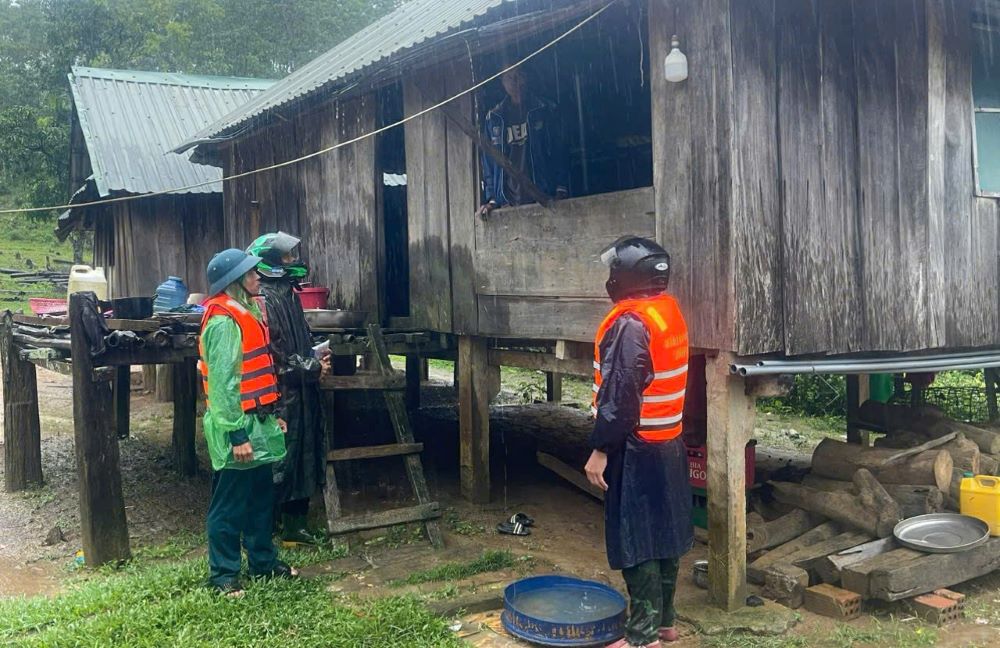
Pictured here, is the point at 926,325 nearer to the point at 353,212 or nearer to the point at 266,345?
the point at 266,345

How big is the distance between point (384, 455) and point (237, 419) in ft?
6.75

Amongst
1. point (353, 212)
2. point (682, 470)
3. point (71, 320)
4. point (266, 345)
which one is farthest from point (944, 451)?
point (71, 320)

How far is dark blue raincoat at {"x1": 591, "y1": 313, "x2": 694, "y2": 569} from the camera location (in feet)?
13.6

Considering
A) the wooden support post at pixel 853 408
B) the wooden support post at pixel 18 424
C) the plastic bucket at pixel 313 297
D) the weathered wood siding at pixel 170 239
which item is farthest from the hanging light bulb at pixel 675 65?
the weathered wood siding at pixel 170 239

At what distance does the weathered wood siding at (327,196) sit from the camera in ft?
28.7

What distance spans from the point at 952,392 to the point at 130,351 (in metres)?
9.89

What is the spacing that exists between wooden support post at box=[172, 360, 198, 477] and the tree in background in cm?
1501

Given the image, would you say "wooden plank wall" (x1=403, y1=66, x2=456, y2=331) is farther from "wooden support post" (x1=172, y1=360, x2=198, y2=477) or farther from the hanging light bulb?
"wooden support post" (x1=172, y1=360, x2=198, y2=477)

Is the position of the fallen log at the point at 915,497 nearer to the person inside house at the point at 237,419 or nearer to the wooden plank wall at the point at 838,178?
the wooden plank wall at the point at 838,178

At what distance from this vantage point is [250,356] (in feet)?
17.3

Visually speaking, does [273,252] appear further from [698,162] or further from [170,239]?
[170,239]

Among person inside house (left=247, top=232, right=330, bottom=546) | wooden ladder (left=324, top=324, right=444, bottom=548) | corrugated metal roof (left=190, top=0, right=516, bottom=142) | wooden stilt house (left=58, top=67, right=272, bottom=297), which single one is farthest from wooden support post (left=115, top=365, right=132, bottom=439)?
person inside house (left=247, top=232, right=330, bottom=546)

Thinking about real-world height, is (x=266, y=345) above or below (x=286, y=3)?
below

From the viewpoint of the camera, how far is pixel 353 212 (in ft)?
29.5
